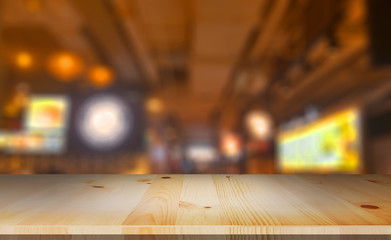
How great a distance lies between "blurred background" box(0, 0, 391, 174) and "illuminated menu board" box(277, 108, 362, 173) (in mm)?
24

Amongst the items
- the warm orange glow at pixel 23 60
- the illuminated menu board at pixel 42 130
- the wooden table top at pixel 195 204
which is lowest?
the wooden table top at pixel 195 204

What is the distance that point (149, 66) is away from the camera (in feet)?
20.5

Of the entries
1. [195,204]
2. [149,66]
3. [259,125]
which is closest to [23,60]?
[149,66]

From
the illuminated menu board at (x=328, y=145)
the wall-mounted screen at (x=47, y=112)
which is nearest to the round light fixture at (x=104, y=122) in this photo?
the wall-mounted screen at (x=47, y=112)

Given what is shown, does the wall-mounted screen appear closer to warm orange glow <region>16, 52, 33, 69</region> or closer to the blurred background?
the blurred background

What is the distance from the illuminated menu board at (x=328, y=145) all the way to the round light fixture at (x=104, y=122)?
3.53m

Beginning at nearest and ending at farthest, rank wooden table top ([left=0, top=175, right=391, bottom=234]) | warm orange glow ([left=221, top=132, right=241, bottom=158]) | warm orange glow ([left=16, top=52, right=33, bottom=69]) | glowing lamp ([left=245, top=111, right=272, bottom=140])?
1. wooden table top ([left=0, top=175, right=391, bottom=234])
2. warm orange glow ([left=16, top=52, right=33, bottom=69])
3. glowing lamp ([left=245, top=111, right=272, bottom=140])
4. warm orange glow ([left=221, top=132, right=241, bottom=158])

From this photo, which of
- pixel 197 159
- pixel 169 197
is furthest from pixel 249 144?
pixel 197 159

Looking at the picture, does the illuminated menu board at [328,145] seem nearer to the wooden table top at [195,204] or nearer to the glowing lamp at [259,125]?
the glowing lamp at [259,125]

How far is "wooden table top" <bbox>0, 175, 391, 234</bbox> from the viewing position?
2.02ft

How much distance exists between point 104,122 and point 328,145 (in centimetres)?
401

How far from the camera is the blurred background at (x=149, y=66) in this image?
14.5 feet

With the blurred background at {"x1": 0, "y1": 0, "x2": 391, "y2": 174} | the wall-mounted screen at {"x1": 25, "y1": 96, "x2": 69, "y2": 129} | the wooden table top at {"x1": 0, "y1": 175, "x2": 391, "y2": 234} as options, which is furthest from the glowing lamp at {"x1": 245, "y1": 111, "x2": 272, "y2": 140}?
the wooden table top at {"x1": 0, "y1": 175, "x2": 391, "y2": 234}

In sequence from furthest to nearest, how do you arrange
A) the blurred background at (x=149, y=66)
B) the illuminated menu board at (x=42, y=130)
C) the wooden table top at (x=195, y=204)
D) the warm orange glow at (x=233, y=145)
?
1. the warm orange glow at (x=233, y=145)
2. the illuminated menu board at (x=42, y=130)
3. the blurred background at (x=149, y=66)
4. the wooden table top at (x=195, y=204)
